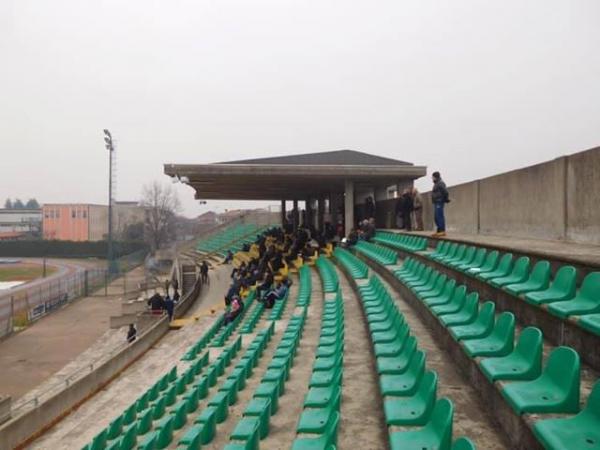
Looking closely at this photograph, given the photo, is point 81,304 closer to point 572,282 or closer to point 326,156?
point 326,156

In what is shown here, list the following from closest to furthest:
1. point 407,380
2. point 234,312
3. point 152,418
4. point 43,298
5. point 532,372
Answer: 1. point 532,372
2. point 407,380
3. point 152,418
4. point 234,312
5. point 43,298

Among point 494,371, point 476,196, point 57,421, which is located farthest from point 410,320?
point 57,421

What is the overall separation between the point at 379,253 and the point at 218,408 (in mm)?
7771

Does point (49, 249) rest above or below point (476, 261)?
below

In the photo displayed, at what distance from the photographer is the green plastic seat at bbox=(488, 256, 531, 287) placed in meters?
4.39

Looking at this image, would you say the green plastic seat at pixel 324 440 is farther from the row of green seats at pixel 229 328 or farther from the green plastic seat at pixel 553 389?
the row of green seats at pixel 229 328

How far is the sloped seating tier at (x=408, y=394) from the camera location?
2451mm

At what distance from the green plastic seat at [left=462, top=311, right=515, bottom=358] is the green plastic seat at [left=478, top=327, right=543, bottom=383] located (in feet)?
0.30

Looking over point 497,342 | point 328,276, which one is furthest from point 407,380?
point 328,276

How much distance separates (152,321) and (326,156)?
975 centimetres

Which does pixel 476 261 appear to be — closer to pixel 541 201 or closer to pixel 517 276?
pixel 517 276

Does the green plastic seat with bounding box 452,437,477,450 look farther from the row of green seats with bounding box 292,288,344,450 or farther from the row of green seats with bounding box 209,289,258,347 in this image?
the row of green seats with bounding box 209,289,258,347

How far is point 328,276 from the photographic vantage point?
11820 mm

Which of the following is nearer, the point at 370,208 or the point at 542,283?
the point at 542,283
